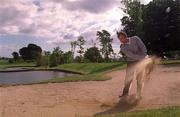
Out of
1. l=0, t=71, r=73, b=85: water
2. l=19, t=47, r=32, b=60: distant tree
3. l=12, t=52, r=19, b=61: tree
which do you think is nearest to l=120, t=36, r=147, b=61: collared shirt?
l=0, t=71, r=73, b=85: water

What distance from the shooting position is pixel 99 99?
11844 millimetres

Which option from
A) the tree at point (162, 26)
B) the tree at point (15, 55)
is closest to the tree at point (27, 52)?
the tree at point (15, 55)

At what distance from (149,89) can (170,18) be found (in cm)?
3888

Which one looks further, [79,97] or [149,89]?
[149,89]

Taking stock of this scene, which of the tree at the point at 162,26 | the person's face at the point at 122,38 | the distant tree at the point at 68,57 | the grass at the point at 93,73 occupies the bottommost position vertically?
the grass at the point at 93,73

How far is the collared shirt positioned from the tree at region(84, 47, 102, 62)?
55263mm

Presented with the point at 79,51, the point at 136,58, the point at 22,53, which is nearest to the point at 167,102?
the point at 136,58

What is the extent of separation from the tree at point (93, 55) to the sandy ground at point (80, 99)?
52.9m

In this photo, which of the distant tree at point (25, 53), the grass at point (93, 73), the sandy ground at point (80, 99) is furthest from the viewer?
the distant tree at point (25, 53)

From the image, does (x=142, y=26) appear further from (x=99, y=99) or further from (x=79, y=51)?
(x=99, y=99)

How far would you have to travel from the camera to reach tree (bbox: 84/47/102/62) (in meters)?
67.8

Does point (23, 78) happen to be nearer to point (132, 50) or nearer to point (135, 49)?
point (132, 50)

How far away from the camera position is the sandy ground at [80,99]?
33.3ft

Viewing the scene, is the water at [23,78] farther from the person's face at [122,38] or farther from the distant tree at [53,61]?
the distant tree at [53,61]
